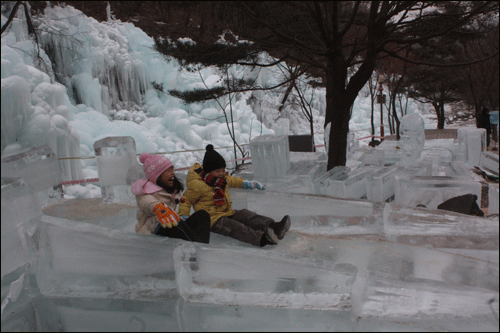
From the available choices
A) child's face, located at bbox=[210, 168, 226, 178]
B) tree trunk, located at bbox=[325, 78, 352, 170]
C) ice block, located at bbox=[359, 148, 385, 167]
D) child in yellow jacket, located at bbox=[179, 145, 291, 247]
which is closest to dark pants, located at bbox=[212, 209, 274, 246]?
child in yellow jacket, located at bbox=[179, 145, 291, 247]

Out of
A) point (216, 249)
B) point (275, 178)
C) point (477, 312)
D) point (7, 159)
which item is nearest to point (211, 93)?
point (275, 178)

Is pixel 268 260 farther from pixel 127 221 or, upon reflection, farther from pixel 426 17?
pixel 426 17

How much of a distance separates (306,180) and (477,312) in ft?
9.09

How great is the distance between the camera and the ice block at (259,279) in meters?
1.99

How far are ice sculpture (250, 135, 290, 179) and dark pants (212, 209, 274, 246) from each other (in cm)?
197

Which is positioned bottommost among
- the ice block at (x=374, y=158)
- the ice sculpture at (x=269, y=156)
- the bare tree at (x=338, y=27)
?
the ice block at (x=374, y=158)

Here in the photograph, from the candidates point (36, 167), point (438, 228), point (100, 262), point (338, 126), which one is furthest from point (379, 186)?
point (36, 167)

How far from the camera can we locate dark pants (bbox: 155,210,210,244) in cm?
253

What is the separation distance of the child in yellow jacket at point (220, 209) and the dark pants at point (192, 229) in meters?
0.15

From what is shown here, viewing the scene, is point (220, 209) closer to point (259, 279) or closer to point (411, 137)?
point (259, 279)

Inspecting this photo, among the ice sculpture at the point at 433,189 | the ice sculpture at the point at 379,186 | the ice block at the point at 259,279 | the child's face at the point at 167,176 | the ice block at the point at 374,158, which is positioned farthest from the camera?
the ice block at the point at 374,158

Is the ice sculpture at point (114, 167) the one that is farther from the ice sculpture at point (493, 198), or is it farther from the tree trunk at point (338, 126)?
the ice sculpture at point (493, 198)

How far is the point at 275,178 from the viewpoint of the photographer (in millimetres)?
4840

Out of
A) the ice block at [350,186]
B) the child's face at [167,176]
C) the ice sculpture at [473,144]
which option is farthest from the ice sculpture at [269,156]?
the ice sculpture at [473,144]
